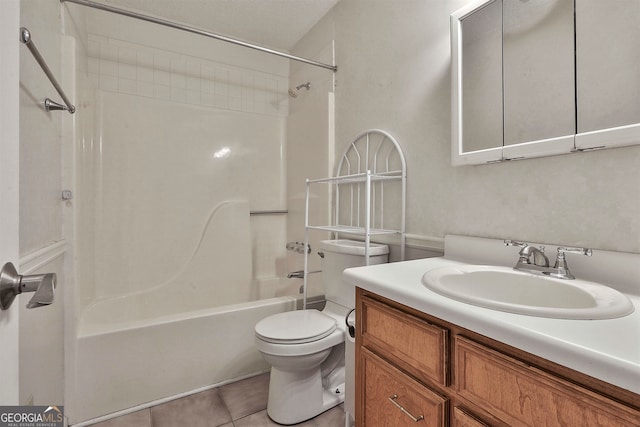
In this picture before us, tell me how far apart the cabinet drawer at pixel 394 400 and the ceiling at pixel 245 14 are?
7.29 feet

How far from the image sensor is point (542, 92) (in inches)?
38.4

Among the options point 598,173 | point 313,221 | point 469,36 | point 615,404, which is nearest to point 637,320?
point 615,404

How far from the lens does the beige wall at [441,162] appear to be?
2.81 ft

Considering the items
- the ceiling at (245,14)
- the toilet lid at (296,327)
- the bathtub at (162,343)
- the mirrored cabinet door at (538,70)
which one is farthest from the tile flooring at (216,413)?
the ceiling at (245,14)

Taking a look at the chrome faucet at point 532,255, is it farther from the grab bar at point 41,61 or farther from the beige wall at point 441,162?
the grab bar at point 41,61

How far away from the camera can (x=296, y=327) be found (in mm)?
1403

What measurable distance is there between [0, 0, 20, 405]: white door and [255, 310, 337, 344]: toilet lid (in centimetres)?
93

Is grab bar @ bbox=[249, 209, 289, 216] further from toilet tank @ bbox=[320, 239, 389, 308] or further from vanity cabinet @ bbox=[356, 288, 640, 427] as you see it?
vanity cabinet @ bbox=[356, 288, 640, 427]

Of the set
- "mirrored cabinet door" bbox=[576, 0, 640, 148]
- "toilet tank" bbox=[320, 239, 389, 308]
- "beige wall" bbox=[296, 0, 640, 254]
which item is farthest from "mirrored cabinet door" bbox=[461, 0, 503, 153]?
"toilet tank" bbox=[320, 239, 389, 308]

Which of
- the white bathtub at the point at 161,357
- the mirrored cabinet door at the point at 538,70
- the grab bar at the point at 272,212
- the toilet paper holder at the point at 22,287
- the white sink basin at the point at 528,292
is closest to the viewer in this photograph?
the toilet paper holder at the point at 22,287

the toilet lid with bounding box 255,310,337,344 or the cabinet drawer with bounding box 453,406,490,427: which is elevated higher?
the cabinet drawer with bounding box 453,406,490,427

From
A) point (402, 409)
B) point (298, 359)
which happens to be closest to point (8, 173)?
point (402, 409)

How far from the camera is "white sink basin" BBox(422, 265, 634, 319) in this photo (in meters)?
0.59

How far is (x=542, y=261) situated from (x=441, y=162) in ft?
1.93
